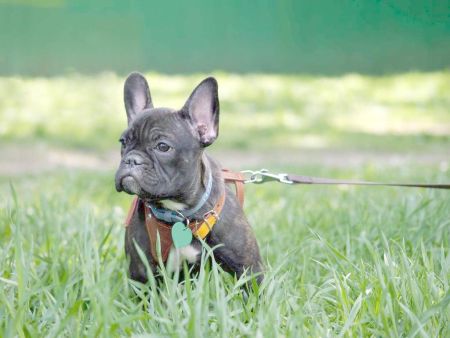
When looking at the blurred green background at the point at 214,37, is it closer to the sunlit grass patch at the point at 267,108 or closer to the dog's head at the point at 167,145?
the sunlit grass patch at the point at 267,108

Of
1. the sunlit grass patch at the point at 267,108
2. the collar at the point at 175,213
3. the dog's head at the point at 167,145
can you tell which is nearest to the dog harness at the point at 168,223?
the collar at the point at 175,213

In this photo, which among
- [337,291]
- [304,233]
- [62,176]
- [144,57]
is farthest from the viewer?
[144,57]

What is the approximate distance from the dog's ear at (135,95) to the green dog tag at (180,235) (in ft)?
1.91

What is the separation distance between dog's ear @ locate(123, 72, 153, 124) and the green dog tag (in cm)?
58

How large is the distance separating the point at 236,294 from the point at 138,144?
733 mm

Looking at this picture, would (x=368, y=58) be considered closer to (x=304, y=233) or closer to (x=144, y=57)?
(x=144, y=57)

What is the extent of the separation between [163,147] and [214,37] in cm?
801

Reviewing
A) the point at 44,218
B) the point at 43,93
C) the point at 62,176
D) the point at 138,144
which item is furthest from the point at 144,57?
the point at 138,144

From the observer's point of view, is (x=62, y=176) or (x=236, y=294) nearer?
(x=236, y=294)

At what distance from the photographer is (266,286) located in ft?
8.92

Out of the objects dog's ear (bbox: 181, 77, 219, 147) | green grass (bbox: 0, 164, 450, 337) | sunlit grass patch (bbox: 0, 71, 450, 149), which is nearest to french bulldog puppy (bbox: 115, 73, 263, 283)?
dog's ear (bbox: 181, 77, 219, 147)

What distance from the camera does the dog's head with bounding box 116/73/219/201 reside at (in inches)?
111

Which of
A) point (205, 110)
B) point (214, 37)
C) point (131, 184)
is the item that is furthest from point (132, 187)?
point (214, 37)

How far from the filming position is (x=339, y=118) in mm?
10328
